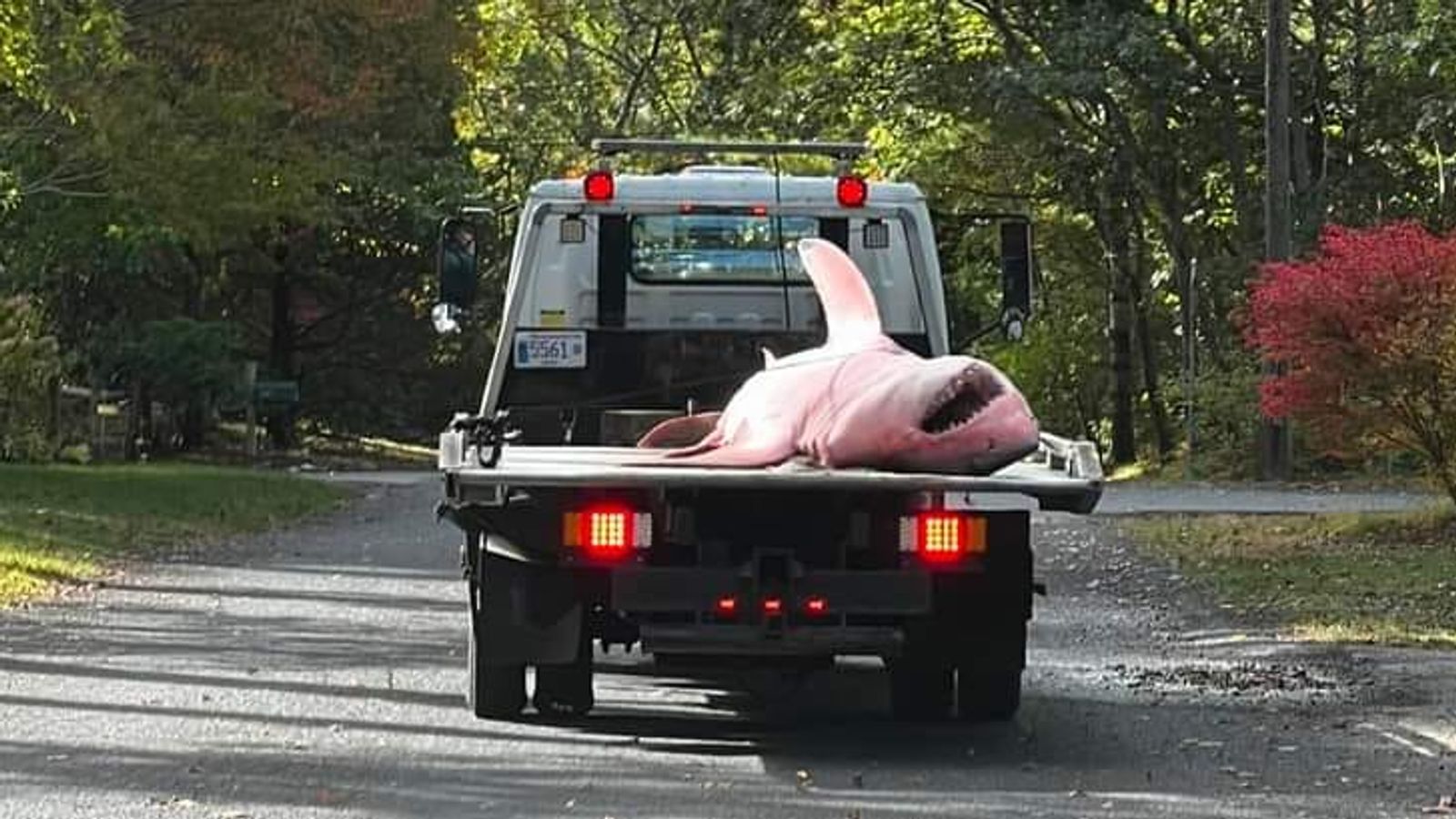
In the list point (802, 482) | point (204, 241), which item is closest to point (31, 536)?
point (204, 241)

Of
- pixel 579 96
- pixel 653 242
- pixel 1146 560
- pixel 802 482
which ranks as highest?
pixel 579 96

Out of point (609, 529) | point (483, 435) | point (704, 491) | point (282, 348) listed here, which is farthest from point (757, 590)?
point (282, 348)

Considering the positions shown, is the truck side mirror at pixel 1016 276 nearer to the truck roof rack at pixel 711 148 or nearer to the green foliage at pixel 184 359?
the truck roof rack at pixel 711 148

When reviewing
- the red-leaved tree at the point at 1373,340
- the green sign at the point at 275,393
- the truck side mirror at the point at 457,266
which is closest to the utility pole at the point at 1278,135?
the red-leaved tree at the point at 1373,340

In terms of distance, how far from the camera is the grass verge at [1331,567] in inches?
565

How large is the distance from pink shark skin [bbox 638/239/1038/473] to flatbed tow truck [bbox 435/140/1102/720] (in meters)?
0.12

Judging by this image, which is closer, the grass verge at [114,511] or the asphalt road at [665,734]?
the asphalt road at [665,734]

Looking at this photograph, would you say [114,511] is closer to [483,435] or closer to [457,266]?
[457,266]

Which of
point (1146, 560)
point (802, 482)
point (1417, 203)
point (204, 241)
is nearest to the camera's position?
point (802, 482)

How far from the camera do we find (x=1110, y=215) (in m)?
37.7

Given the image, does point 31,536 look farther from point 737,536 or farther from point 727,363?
point 737,536

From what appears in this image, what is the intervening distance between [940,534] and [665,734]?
1.72 meters

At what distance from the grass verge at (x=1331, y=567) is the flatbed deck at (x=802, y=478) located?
4959 mm

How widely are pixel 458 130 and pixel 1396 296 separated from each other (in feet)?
86.8
